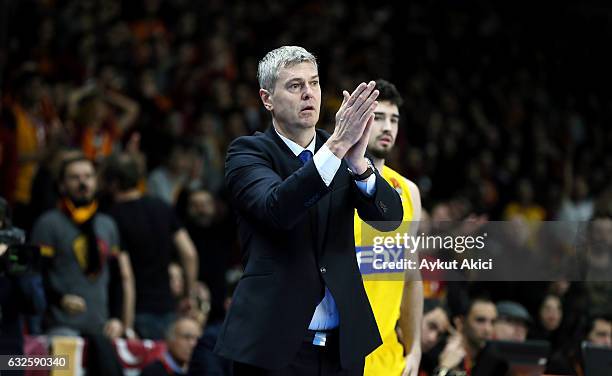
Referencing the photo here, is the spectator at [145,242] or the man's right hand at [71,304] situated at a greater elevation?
the spectator at [145,242]

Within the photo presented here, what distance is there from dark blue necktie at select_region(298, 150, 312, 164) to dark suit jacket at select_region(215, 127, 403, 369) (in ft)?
0.08

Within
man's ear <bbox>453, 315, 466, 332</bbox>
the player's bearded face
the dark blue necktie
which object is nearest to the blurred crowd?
man's ear <bbox>453, 315, 466, 332</bbox>

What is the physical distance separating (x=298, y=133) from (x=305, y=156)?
3.5 inches

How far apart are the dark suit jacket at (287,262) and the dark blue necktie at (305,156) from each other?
3 cm

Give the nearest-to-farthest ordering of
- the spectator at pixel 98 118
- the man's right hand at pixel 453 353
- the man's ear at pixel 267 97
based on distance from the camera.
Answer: the man's ear at pixel 267 97, the man's right hand at pixel 453 353, the spectator at pixel 98 118

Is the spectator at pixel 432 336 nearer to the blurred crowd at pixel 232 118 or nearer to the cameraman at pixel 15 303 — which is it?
the blurred crowd at pixel 232 118

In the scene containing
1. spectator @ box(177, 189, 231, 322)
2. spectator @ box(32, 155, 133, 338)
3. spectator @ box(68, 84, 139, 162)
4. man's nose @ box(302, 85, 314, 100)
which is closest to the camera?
man's nose @ box(302, 85, 314, 100)

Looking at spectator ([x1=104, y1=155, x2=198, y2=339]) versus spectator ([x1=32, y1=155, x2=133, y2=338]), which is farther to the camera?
spectator ([x1=104, y1=155, x2=198, y2=339])

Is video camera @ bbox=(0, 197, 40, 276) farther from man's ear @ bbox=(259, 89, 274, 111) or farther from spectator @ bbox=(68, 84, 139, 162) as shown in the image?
spectator @ bbox=(68, 84, 139, 162)

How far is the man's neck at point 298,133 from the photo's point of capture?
439 centimetres

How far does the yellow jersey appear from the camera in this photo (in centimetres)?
538

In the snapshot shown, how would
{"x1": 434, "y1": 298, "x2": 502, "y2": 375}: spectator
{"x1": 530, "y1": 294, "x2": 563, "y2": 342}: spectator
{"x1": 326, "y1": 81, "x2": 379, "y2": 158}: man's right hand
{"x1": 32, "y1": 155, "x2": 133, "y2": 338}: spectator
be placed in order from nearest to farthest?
{"x1": 326, "y1": 81, "x2": 379, "y2": 158}: man's right hand, {"x1": 434, "y1": 298, "x2": 502, "y2": 375}: spectator, {"x1": 530, "y1": 294, "x2": 563, "y2": 342}: spectator, {"x1": 32, "y1": 155, "x2": 133, "y2": 338}: spectator

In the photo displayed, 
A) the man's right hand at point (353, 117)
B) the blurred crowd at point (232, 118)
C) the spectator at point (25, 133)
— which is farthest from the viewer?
the spectator at point (25, 133)

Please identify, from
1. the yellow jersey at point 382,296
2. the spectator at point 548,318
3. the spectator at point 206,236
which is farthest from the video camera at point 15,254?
the spectator at point 206,236
